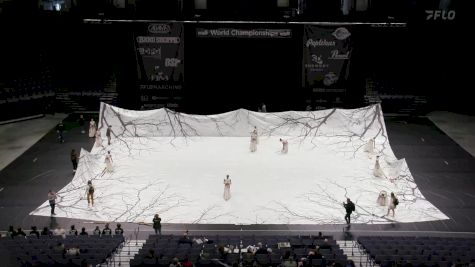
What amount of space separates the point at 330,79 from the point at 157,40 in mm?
10975

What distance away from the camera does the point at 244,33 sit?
106 ft

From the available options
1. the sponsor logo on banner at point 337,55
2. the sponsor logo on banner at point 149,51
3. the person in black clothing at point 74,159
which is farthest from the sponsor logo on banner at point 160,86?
the sponsor logo on banner at point 337,55

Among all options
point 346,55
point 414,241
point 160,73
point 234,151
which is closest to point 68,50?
point 160,73

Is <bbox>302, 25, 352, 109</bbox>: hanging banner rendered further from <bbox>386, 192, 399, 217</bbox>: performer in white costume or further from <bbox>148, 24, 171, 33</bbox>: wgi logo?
<bbox>386, 192, 399, 217</bbox>: performer in white costume

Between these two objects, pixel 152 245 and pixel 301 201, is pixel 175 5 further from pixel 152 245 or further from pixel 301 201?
pixel 152 245

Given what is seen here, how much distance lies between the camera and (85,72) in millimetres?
38531

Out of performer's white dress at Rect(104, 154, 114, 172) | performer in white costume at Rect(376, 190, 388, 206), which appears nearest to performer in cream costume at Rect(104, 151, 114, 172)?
performer's white dress at Rect(104, 154, 114, 172)

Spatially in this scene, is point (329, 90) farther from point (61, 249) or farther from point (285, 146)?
point (61, 249)

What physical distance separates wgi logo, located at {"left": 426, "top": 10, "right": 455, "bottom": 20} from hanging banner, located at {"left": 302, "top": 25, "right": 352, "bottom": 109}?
4.92m

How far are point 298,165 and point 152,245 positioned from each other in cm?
1116

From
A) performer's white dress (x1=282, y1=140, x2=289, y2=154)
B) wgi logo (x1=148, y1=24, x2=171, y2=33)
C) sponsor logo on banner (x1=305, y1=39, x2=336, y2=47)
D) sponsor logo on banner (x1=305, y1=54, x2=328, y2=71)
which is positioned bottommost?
performer's white dress (x1=282, y1=140, x2=289, y2=154)

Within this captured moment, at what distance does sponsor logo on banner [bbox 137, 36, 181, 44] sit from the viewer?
107ft

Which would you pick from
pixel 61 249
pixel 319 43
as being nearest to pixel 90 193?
pixel 61 249

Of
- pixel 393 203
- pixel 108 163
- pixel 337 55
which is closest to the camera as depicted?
pixel 393 203
